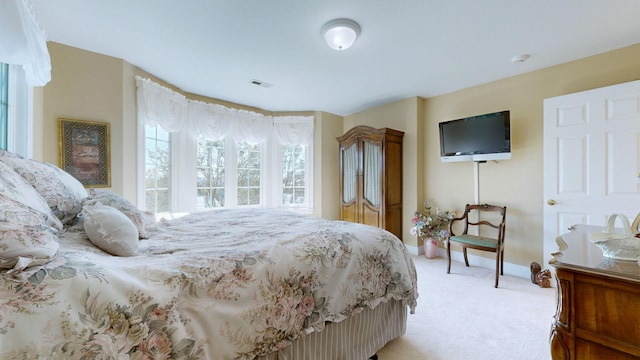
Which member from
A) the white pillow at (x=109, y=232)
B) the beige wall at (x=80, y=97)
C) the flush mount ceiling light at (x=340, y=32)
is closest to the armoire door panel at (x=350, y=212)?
the flush mount ceiling light at (x=340, y=32)

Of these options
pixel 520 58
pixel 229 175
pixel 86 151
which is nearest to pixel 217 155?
pixel 229 175

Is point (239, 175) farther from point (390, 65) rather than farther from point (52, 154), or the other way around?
point (390, 65)

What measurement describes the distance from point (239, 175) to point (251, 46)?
7.96ft

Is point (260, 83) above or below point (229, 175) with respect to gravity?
above

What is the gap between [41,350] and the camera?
2.14 ft

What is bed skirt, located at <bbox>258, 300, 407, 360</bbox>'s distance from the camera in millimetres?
1301

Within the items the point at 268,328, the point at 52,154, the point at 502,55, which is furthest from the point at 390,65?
the point at 52,154

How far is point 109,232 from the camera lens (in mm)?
1146

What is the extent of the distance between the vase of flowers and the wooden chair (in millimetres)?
142

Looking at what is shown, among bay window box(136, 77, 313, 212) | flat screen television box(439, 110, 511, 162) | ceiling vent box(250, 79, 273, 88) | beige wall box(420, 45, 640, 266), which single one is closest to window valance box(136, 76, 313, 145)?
bay window box(136, 77, 313, 212)

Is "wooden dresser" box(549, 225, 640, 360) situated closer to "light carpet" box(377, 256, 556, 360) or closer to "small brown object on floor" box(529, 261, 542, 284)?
"light carpet" box(377, 256, 556, 360)

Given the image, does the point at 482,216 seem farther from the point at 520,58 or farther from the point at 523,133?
the point at 520,58

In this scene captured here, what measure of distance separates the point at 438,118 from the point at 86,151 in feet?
14.4

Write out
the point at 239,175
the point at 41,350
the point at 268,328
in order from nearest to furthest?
the point at 41,350 < the point at 268,328 < the point at 239,175
